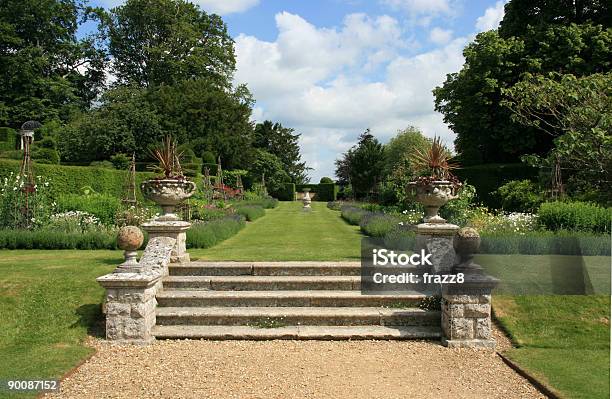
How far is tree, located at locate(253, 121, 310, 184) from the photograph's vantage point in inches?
2275

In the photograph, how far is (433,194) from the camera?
8.23 metres

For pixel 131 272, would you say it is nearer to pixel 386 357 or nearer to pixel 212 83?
pixel 386 357

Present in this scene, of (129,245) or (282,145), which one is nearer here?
(129,245)

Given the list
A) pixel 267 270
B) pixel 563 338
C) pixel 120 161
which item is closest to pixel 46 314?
pixel 267 270

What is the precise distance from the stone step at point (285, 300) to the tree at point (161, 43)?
1461 inches

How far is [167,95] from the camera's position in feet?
125

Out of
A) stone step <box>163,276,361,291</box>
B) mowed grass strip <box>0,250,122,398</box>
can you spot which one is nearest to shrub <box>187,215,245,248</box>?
mowed grass strip <box>0,250,122,398</box>

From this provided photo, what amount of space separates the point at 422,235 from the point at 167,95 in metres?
33.6

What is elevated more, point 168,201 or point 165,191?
point 165,191

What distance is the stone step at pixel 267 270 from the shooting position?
305 inches

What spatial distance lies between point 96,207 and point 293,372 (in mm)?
12028

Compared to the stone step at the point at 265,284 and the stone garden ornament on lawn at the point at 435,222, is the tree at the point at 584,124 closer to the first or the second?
the stone garden ornament on lawn at the point at 435,222

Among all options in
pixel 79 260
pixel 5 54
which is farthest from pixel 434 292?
pixel 5 54

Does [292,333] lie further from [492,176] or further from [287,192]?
[287,192]
